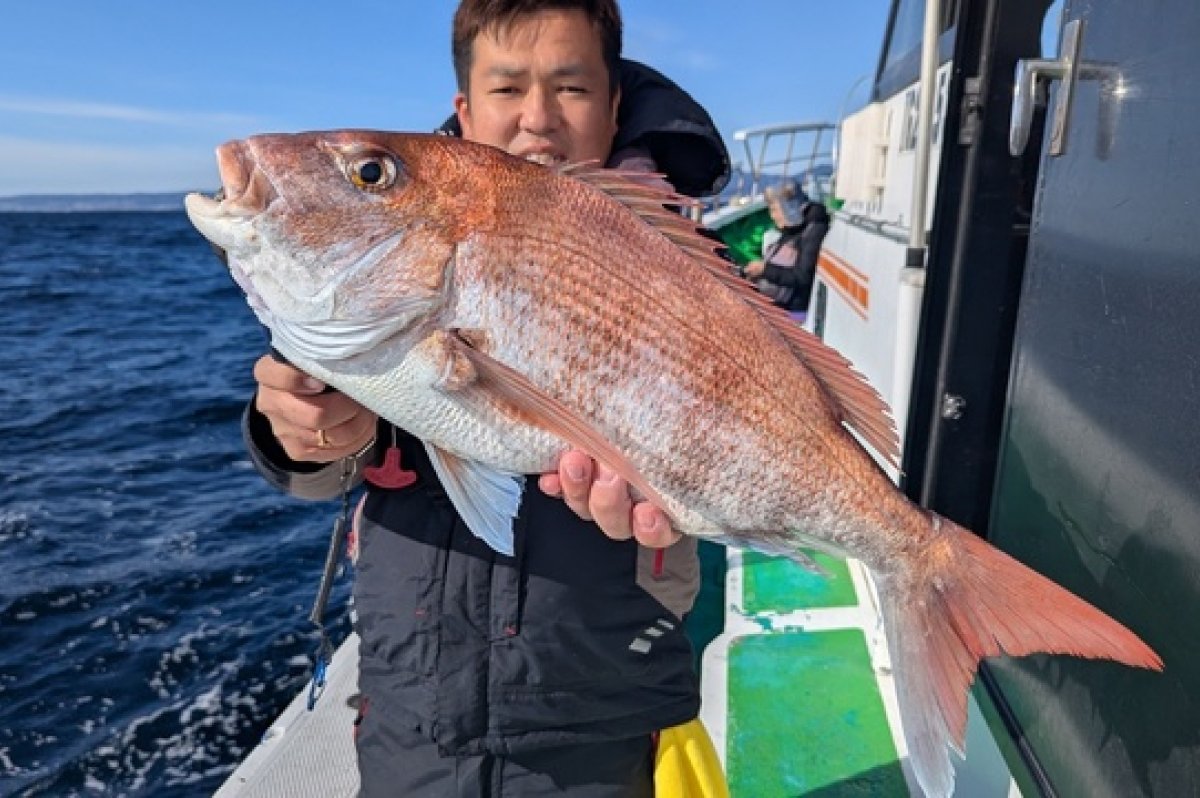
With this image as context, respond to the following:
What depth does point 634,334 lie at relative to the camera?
141cm

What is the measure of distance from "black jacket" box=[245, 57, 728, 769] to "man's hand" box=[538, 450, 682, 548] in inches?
11.1

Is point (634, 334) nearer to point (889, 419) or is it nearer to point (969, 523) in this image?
point (889, 419)

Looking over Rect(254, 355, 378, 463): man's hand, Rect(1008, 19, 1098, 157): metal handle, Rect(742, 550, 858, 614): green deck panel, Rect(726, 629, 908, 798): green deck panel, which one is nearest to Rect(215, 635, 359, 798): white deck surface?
Rect(726, 629, 908, 798): green deck panel

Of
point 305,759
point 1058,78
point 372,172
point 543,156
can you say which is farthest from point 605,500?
point 305,759

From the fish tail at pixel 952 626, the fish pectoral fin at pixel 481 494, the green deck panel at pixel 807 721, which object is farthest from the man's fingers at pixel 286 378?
the green deck panel at pixel 807 721

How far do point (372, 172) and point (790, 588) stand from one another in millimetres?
2866

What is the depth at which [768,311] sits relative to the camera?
1.53m

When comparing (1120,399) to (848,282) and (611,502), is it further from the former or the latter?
(848,282)

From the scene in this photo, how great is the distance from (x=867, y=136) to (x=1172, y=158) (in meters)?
4.91

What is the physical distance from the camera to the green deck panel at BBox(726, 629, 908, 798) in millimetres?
2568

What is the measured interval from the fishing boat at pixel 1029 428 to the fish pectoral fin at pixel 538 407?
85cm

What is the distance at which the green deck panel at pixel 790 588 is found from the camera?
3.55 m

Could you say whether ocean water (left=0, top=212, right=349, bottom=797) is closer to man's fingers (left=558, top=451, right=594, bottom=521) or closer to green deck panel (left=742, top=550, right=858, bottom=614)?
green deck panel (left=742, top=550, right=858, bottom=614)

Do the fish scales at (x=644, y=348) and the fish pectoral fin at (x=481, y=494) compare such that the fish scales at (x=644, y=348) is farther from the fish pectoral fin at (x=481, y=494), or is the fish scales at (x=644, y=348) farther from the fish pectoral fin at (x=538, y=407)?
the fish pectoral fin at (x=481, y=494)
